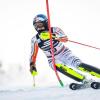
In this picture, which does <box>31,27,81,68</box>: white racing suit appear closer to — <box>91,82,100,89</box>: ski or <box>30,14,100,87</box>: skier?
<box>30,14,100,87</box>: skier

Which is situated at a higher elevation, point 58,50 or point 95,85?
point 58,50

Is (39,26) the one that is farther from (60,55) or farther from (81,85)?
(81,85)

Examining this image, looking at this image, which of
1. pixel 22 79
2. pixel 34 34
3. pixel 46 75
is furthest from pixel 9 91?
pixel 34 34

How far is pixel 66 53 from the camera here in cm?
239

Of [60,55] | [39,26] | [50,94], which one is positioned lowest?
[50,94]

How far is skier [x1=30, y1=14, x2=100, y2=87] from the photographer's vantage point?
236 centimetres

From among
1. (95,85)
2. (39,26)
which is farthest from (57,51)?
(95,85)

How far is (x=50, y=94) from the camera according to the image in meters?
2.29

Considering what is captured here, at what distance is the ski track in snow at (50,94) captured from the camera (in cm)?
221

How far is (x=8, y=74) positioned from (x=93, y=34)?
2.11 ft

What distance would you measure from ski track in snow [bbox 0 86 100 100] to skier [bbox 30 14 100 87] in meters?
0.12

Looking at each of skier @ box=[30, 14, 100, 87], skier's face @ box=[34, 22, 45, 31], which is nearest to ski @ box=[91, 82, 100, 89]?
skier @ box=[30, 14, 100, 87]

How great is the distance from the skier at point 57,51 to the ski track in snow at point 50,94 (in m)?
0.12

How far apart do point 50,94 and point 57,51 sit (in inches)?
11.6
